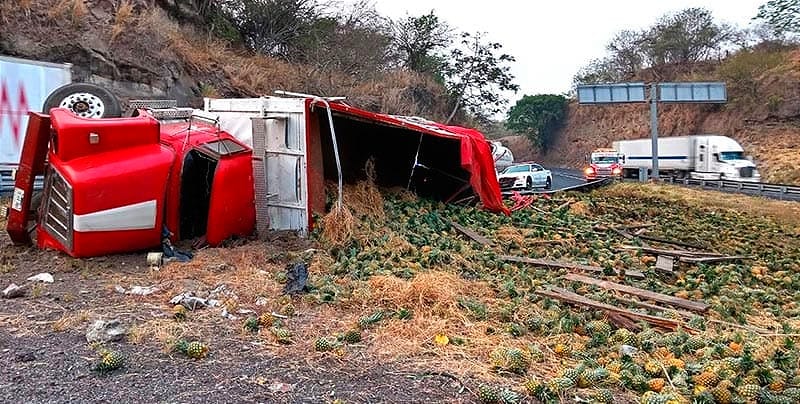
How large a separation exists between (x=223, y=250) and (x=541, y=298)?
12.6 ft

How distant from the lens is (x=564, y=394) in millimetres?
3883

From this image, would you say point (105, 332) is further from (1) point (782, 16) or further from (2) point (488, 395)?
(1) point (782, 16)

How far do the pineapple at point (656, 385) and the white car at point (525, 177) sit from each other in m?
21.1

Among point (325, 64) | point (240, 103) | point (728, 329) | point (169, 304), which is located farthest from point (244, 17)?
point (728, 329)

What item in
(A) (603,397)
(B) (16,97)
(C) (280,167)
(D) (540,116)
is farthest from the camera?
(D) (540,116)

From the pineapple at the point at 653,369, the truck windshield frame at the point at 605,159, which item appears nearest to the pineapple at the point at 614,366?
the pineapple at the point at 653,369

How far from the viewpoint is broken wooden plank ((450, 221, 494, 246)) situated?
9.57 m

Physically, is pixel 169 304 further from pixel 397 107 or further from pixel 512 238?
pixel 397 107

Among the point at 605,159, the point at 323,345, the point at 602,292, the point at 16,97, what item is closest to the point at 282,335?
the point at 323,345

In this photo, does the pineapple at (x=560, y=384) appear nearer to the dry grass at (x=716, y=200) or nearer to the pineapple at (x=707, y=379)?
the pineapple at (x=707, y=379)

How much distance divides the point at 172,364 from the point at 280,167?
16.2ft

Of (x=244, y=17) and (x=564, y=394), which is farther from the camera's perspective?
(x=244, y=17)

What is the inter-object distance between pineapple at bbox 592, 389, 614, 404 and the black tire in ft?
27.3

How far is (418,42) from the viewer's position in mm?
35469
